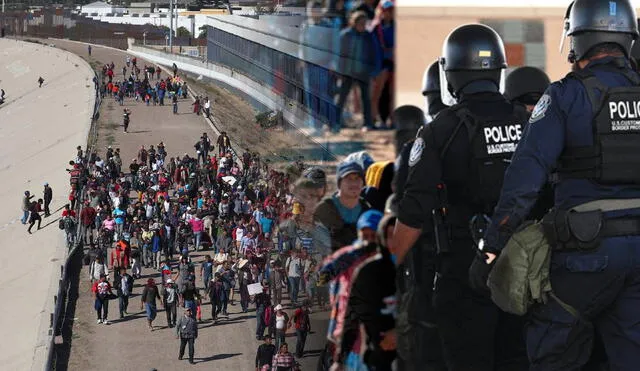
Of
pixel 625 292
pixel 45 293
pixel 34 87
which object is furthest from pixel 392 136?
pixel 34 87

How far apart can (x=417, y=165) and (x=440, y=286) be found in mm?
365

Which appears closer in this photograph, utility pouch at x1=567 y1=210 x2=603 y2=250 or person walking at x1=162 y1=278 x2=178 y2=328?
utility pouch at x1=567 y1=210 x2=603 y2=250

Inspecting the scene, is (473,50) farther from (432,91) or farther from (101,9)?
(101,9)

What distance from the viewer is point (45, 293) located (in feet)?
108

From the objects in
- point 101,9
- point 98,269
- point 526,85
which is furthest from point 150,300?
point 101,9

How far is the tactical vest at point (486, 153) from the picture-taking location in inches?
142

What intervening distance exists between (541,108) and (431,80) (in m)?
0.31

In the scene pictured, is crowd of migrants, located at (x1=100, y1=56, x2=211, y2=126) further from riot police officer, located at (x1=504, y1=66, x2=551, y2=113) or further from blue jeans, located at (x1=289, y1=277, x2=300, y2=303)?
blue jeans, located at (x1=289, y1=277, x2=300, y2=303)

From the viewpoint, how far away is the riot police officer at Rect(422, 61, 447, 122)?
134 inches

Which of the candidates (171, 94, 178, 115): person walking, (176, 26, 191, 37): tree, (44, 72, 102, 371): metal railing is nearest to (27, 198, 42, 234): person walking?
(44, 72, 102, 371): metal railing

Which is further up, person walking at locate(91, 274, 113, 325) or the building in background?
the building in background

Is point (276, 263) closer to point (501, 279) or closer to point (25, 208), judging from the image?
point (501, 279)

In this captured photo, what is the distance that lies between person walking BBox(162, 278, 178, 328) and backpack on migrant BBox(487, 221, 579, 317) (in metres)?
22.7

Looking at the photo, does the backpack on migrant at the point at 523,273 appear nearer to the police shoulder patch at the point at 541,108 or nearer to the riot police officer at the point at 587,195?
the riot police officer at the point at 587,195
